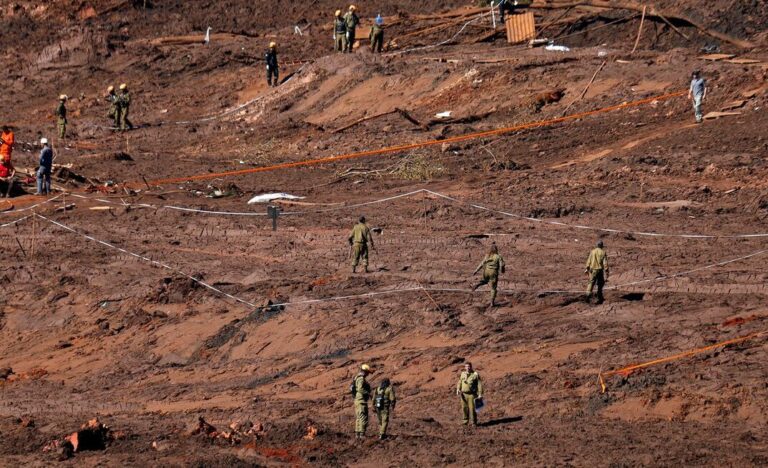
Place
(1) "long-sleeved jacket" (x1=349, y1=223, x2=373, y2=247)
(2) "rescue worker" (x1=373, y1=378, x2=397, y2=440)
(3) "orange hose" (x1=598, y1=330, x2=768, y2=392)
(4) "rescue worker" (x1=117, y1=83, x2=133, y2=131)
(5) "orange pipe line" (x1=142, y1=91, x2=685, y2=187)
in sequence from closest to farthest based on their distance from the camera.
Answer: (2) "rescue worker" (x1=373, y1=378, x2=397, y2=440) → (3) "orange hose" (x1=598, y1=330, x2=768, y2=392) → (1) "long-sleeved jacket" (x1=349, y1=223, x2=373, y2=247) → (5) "orange pipe line" (x1=142, y1=91, x2=685, y2=187) → (4) "rescue worker" (x1=117, y1=83, x2=133, y2=131)

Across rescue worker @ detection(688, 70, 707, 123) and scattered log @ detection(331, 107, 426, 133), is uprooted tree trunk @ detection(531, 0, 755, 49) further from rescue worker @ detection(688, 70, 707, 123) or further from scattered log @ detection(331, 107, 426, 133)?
scattered log @ detection(331, 107, 426, 133)

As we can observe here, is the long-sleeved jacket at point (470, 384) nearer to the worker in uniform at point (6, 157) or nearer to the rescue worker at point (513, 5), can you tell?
the worker in uniform at point (6, 157)

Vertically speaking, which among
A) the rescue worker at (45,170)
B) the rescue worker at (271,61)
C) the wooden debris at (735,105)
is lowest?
the rescue worker at (45,170)

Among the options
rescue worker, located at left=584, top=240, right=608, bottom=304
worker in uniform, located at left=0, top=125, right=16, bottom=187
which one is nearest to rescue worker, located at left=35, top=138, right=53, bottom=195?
A: worker in uniform, located at left=0, top=125, right=16, bottom=187

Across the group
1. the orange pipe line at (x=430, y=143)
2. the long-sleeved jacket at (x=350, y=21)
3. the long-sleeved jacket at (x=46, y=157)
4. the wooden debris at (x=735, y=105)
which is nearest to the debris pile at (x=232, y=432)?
the long-sleeved jacket at (x=46, y=157)

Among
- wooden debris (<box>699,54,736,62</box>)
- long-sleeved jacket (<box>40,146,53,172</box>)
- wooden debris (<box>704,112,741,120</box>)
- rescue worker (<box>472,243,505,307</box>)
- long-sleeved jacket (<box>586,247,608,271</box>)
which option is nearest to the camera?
long-sleeved jacket (<box>586,247,608,271</box>)

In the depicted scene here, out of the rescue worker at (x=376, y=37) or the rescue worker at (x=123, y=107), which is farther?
the rescue worker at (x=376, y=37)
